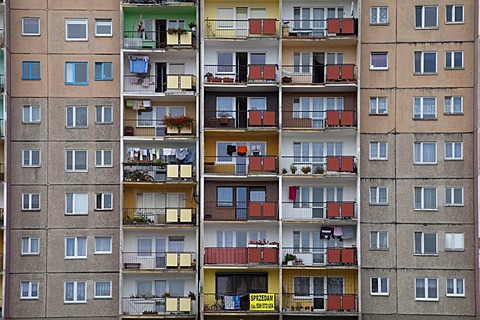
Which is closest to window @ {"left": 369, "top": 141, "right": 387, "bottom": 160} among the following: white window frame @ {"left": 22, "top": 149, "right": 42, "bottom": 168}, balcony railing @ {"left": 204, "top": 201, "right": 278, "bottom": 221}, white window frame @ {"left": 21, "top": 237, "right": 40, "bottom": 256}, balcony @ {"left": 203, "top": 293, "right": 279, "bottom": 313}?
balcony railing @ {"left": 204, "top": 201, "right": 278, "bottom": 221}

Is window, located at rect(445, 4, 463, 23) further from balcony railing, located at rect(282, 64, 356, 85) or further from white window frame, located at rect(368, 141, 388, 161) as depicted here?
white window frame, located at rect(368, 141, 388, 161)

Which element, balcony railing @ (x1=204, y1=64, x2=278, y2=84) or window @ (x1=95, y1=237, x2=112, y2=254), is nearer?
balcony railing @ (x1=204, y1=64, x2=278, y2=84)

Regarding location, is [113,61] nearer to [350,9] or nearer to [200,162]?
[200,162]

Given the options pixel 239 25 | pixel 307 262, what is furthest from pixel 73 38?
pixel 307 262

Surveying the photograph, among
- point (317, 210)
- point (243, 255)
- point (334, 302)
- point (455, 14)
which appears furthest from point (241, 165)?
point (455, 14)

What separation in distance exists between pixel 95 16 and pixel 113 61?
2967 mm

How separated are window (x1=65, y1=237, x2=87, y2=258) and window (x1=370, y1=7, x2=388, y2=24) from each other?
2129cm

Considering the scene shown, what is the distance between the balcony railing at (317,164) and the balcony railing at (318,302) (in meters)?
7.08

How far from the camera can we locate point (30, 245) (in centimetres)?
5653

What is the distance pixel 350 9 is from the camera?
5781 cm

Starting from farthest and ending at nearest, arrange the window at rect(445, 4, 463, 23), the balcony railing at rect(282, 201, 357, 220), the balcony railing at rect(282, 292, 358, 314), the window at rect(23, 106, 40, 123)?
the window at rect(23, 106, 40, 123), the window at rect(445, 4, 463, 23), the balcony railing at rect(282, 201, 357, 220), the balcony railing at rect(282, 292, 358, 314)

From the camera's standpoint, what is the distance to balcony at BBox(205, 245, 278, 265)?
2173 inches

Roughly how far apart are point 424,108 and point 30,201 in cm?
2367

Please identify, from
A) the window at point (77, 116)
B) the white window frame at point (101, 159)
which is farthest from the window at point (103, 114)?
the white window frame at point (101, 159)
